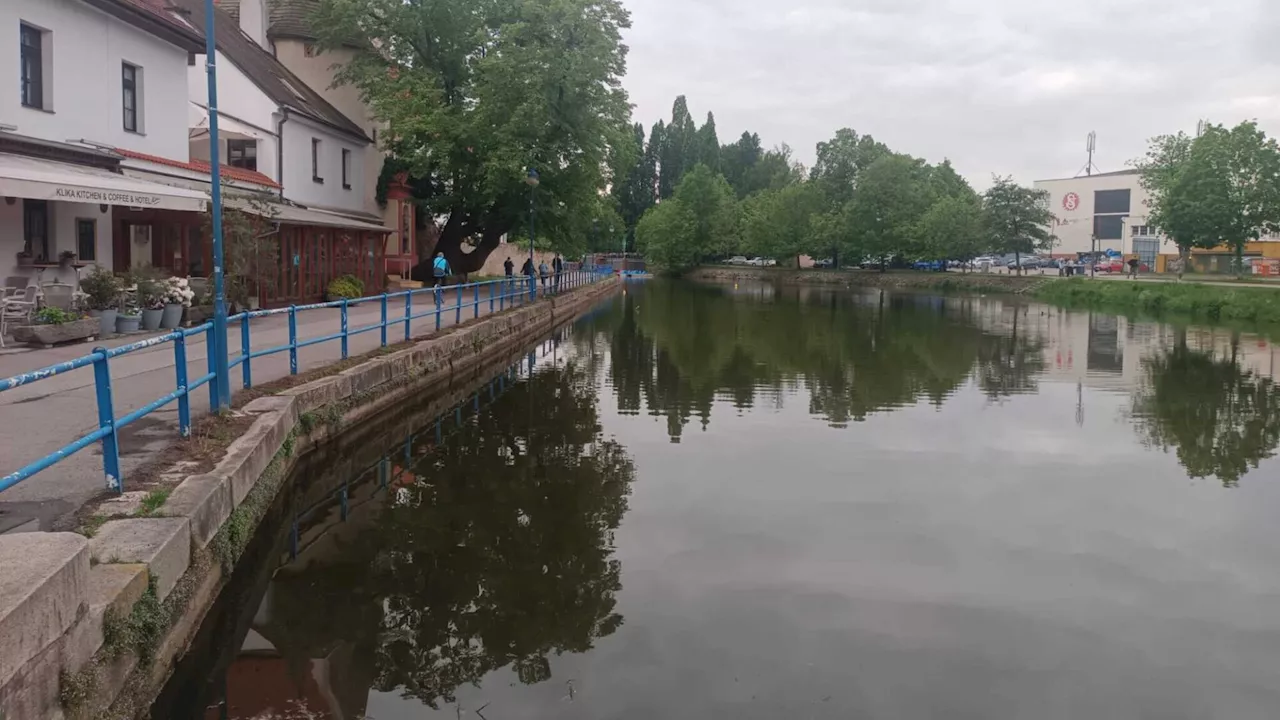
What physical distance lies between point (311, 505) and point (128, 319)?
27.5ft

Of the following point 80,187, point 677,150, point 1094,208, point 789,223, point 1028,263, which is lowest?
point 80,187

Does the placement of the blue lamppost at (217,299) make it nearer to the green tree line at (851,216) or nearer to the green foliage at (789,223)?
the green tree line at (851,216)

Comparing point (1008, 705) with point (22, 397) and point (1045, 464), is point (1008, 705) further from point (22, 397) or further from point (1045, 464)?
point (22, 397)

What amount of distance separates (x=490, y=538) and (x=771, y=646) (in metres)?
2.97

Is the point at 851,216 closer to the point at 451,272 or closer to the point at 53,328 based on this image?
the point at 451,272

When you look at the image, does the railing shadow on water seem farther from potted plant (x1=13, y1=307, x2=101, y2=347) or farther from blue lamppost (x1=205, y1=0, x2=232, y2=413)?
potted plant (x1=13, y1=307, x2=101, y2=347)

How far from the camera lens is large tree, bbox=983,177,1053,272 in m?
63.6

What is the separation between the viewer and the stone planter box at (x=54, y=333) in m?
13.6

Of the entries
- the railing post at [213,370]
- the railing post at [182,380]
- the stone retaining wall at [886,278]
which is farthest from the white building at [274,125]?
the stone retaining wall at [886,278]

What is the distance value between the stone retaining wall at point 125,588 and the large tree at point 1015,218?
203ft

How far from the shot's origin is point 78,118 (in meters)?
17.9

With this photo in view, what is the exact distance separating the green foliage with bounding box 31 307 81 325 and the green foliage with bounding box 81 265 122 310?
3.52ft

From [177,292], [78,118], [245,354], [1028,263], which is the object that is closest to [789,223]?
[1028,263]

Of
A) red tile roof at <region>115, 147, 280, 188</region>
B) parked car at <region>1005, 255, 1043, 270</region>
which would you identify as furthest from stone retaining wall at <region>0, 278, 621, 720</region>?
parked car at <region>1005, 255, 1043, 270</region>
